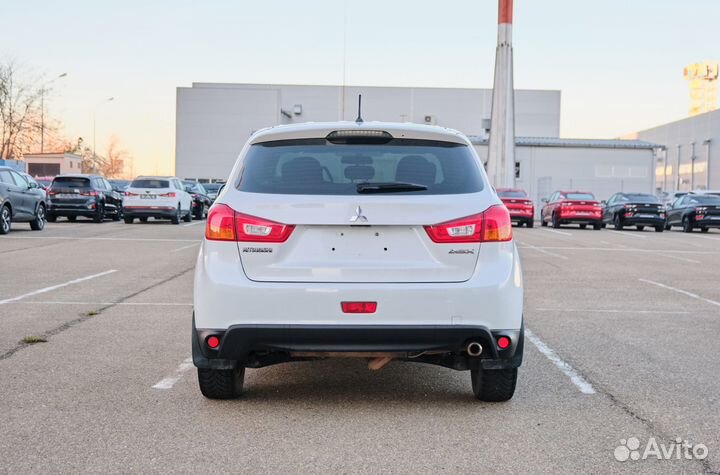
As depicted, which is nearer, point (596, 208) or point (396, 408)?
point (396, 408)

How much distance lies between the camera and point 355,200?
4.78 metres

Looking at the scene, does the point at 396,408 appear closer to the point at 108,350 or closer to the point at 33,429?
the point at 33,429

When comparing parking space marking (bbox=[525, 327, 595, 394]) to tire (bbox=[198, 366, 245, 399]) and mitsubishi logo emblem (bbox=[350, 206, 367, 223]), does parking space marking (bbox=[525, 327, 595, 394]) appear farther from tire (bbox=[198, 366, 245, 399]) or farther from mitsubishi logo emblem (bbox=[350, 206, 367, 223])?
tire (bbox=[198, 366, 245, 399])

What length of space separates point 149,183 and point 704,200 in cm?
2113

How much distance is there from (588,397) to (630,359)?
4.93 feet

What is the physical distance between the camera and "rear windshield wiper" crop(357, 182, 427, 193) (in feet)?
15.9

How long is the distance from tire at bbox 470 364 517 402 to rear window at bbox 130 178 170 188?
25.7m

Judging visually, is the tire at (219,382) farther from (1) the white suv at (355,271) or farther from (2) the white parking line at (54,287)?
(2) the white parking line at (54,287)

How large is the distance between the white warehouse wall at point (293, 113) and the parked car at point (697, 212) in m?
38.3

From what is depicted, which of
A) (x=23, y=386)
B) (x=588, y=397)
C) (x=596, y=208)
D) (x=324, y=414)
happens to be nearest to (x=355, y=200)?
(x=324, y=414)

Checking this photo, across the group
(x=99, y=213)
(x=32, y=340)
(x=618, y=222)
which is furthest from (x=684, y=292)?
(x=618, y=222)

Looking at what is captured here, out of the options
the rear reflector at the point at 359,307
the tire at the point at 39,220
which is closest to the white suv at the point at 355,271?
the rear reflector at the point at 359,307

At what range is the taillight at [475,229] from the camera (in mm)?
4750

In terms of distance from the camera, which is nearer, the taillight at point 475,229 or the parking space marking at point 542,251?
the taillight at point 475,229
